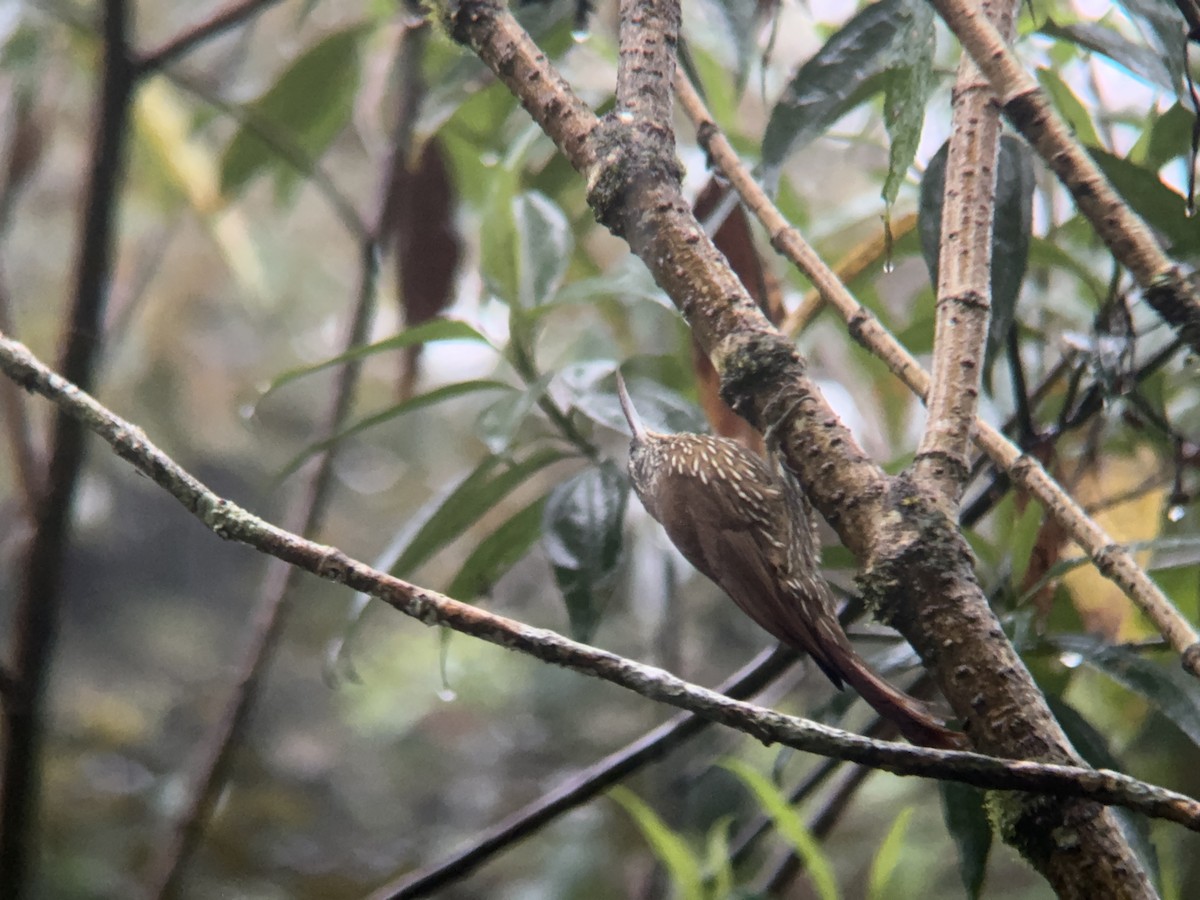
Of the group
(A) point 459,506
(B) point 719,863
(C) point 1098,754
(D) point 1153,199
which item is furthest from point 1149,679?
(A) point 459,506

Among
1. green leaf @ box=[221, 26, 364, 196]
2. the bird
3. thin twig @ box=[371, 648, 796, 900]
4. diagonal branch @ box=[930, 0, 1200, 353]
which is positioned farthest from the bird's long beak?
green leaf @ box=[221, 26, 364, 196]

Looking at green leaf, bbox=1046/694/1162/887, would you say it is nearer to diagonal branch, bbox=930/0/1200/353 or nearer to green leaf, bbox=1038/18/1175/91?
diagonal branch, bbox=930/0/1200/353

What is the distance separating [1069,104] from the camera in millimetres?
1125

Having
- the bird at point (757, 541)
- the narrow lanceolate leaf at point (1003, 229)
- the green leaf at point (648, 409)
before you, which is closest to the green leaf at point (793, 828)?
the bird at point (757, 541)

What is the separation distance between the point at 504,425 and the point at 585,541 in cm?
14

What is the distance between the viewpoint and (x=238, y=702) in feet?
4.57

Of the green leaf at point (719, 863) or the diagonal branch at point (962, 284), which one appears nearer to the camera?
the diagonal branch at point (962, 284)

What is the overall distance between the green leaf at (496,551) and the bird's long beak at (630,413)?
14 cm

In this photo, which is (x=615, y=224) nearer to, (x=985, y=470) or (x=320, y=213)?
(x=985, y=470)

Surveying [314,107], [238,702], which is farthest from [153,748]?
[314,107]

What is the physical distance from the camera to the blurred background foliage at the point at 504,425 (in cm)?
98

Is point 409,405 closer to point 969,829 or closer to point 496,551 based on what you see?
point 496,551

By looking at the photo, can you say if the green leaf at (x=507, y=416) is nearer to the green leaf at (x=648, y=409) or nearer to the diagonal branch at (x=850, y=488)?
the green leaf at (x=648, y=409)

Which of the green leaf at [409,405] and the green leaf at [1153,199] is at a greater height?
the green leaf at [409,405]
